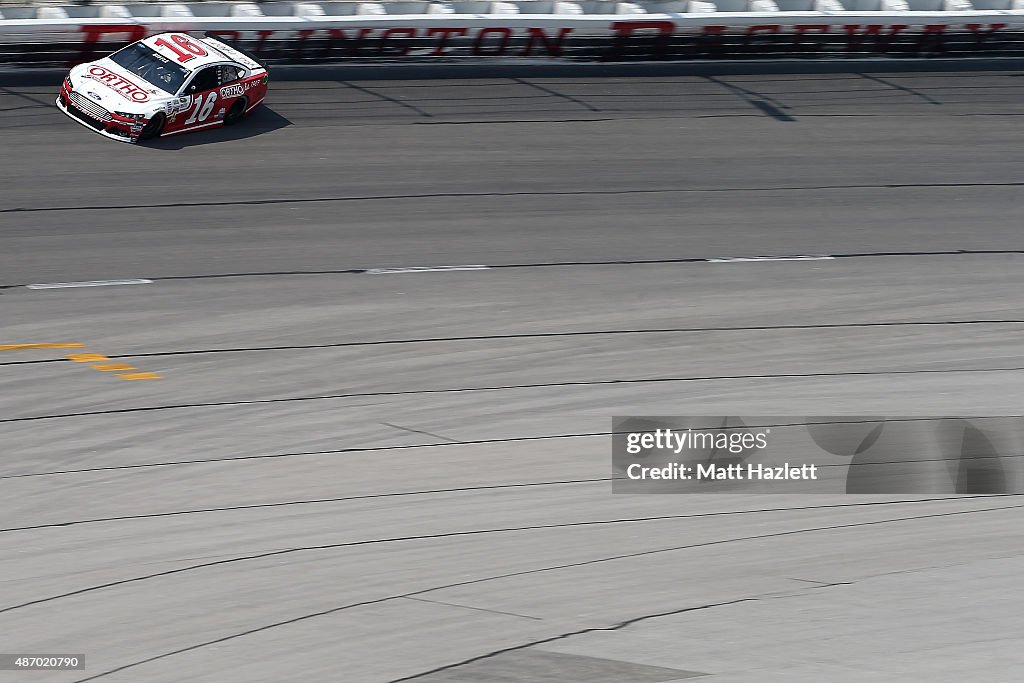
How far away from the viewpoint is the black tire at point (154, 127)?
17.8 metres

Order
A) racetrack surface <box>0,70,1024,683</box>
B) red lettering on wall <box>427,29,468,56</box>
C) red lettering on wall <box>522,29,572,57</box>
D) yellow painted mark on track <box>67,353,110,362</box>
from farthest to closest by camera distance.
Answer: red lettering on wall <box>522,29,572,57</box>
red lettering on wall <box>427,29,468,56</box>
yellow painted mark on track <box>67,353,110,362</box>
racetrack surface <box>0,70,1024,683</box>

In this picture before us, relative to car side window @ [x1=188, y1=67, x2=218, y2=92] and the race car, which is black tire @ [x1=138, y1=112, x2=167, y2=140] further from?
car side window @ [x1=188, y1=67, x2=218, y2=92]

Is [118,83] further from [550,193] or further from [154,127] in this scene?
[550,193]

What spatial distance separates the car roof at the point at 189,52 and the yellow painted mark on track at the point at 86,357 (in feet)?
21.3

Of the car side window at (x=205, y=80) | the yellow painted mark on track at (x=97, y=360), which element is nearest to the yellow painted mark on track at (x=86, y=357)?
the yellow painted mark on track at (x=97, y=360)

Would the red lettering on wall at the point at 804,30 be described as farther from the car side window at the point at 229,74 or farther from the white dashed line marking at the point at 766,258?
the car side window at the point at 229,74

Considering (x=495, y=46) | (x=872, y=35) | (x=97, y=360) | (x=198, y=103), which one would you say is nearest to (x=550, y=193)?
(x=495, y=46)

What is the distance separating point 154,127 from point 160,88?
0.56 m

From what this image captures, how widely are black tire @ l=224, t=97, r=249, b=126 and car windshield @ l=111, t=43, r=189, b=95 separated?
99 centimetres

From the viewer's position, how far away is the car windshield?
59.0ft

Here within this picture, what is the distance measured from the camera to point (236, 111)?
61.9ft

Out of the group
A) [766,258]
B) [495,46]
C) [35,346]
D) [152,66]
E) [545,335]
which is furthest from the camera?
[495,46]

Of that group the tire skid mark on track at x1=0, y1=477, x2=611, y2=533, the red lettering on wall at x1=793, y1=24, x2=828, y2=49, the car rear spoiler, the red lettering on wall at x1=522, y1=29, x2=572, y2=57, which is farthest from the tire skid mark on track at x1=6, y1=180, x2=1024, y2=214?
the tire skid mark on track at x1=0, y1=477, x2=611, y2=533

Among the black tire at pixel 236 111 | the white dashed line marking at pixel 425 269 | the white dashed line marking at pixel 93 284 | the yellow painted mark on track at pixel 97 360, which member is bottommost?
the yellow painted mark on track at pixel 97 360
